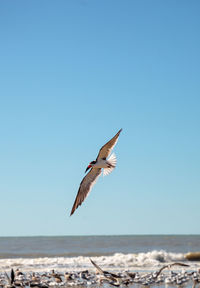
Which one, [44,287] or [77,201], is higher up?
[77,201]

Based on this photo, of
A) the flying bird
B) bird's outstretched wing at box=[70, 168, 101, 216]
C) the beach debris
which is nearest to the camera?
the flying bird

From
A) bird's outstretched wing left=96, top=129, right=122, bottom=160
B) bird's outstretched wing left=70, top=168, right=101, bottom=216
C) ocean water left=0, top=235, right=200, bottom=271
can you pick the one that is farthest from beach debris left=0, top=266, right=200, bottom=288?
ocean water left=0, top=235, right=200, bottom=271

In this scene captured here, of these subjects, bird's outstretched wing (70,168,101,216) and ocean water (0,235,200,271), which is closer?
bird's outstretched wing (70,168,101,216)

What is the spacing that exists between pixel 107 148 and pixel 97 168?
99 cm

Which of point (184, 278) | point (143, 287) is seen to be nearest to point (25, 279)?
point (143, 287)

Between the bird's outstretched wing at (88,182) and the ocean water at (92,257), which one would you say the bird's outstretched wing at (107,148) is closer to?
the bird's outstretched wing at (88,182)

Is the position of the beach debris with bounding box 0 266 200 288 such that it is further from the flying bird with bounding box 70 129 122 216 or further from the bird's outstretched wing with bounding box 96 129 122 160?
the bird's outstretched wing with bounding box 96 129 122 160

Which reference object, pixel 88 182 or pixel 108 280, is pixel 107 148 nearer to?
pixel 88 182

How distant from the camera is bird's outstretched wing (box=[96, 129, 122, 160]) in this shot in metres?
9.70

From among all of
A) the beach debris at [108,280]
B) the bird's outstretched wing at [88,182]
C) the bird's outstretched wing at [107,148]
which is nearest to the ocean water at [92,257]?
the beach debris at [108,280]

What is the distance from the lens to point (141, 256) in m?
23.5

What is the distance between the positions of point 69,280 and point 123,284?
5.55 ft

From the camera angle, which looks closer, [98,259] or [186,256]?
[98,259]

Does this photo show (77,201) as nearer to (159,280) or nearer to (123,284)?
(123,284)
